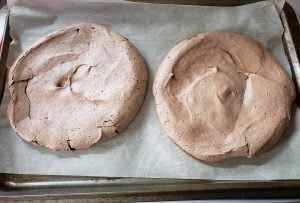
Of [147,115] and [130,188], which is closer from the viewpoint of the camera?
[130,188]

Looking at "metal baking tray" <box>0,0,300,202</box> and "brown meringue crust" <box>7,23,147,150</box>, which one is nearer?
"metal baking tray" <box>0,0,300,202</box>

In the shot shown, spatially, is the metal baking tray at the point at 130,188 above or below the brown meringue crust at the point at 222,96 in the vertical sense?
below

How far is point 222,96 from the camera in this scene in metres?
1.21

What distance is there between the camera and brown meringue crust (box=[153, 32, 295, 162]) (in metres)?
1.16

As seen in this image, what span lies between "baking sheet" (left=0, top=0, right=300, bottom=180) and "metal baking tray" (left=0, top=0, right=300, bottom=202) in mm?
24

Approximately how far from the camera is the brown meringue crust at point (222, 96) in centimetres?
116

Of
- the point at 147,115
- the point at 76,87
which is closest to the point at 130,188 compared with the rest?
the point at 147,115

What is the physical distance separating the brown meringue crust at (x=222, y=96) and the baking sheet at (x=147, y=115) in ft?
0.15

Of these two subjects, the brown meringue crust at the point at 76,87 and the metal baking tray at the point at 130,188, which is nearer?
the metal baking tray at the point at 130,188

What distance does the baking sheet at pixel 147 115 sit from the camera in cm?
115

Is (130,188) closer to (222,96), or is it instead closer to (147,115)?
(147,115)

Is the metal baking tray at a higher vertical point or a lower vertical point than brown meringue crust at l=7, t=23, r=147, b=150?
lower

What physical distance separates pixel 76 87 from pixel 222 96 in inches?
20.0

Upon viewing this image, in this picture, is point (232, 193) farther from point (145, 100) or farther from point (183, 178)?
point (145, 100)
